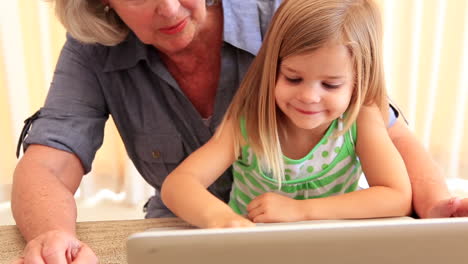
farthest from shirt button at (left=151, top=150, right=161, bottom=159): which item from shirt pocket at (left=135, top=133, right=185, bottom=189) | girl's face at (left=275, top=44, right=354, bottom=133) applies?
girl's face at (left=275, top=44, right=354, bottom=133)

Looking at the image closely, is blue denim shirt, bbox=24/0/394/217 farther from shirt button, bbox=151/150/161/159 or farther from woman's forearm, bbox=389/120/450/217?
woman's forearm, bbox=389/120/450/217

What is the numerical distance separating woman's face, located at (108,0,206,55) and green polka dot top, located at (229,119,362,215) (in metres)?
0.24

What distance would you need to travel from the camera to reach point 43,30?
2.11 metres

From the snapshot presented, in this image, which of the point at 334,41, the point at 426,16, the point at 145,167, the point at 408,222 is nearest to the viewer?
the point at 408,222

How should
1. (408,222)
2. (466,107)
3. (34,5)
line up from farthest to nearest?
(466,107), (34,5), (408,222)

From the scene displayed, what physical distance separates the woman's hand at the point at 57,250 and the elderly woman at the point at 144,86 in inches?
6.6

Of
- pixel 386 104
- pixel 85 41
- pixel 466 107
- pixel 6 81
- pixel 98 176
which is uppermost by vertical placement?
pixel 85 41

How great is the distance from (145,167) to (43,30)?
106 cm

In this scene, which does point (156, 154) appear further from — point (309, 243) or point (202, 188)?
point (309, 243)

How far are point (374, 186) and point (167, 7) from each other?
51 cm

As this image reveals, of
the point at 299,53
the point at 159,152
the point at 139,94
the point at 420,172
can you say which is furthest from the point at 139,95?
the point at 420,172

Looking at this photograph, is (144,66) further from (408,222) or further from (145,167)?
(408,222)

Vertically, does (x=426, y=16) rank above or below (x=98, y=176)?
above

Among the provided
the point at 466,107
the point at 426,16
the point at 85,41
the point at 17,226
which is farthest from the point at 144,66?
the point at 466,107
